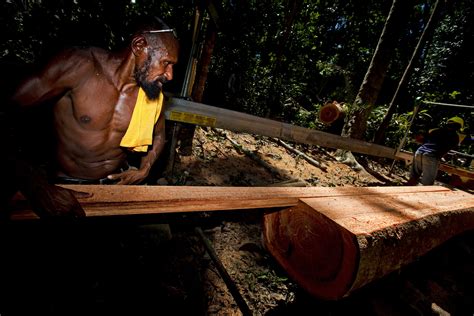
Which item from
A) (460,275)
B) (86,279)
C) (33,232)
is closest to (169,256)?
(86,279)

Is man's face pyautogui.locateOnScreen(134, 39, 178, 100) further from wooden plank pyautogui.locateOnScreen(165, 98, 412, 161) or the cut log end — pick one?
the cut log end

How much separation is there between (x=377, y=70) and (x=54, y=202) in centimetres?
835

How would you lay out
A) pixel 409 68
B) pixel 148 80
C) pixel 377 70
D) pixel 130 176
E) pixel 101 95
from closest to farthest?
pixel 101 95 → pixel 148 80 → pixel 130 176 → pixel 377 70 → pixel 409 68

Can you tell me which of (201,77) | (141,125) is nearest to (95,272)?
(141,125)

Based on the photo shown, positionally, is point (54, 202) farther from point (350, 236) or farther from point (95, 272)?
point (350, 236)

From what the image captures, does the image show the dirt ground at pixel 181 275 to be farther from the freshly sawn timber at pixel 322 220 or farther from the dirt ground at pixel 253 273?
the freshly sawn timber at pixel 322 220

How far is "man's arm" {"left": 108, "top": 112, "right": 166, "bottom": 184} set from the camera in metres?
2.08

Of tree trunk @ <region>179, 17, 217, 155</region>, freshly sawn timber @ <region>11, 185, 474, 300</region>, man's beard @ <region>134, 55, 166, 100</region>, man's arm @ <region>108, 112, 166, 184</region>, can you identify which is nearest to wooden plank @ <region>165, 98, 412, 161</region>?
man's arm @ <region>108, 112, 166, 184</region>

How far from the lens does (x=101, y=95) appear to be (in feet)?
6.19

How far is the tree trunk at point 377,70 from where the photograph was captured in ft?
22.0

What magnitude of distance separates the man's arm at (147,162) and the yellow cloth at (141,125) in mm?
207

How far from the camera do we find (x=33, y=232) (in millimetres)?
1581

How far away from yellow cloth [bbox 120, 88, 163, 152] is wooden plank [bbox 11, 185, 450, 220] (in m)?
0.84

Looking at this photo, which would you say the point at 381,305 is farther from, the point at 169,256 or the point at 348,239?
the point at 169,256
